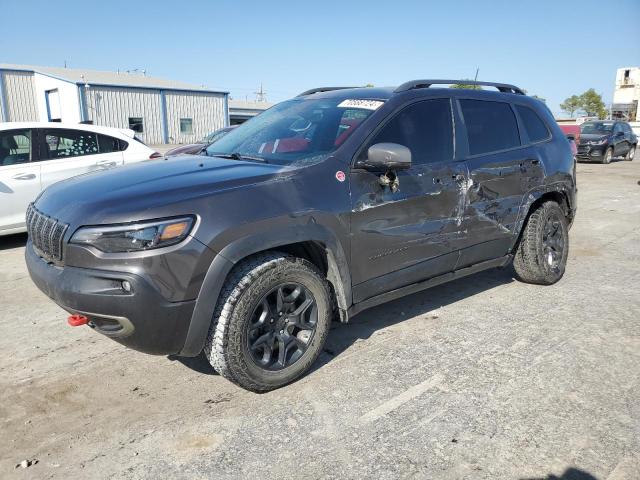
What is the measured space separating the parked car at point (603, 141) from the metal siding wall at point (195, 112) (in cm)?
2584

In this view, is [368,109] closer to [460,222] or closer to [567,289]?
[460,222]

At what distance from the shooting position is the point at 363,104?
3.70 metres

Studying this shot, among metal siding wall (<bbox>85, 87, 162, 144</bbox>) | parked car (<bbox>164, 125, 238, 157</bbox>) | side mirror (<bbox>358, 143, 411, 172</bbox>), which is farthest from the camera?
metal siding wall (<bbox>85, 87, 162, 144</bbox>)

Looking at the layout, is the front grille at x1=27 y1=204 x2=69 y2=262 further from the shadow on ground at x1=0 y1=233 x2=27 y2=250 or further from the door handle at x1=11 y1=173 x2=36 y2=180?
the shadow on ground at x1=0 y1=233 x2=27 y2=250

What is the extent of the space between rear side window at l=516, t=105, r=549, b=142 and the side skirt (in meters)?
1.17

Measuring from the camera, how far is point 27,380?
3.26m

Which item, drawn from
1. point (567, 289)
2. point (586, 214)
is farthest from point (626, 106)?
point (567, 289)

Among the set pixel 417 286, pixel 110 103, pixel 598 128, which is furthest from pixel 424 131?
pixel 110 103

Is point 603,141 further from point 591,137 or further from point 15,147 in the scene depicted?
point 15,147

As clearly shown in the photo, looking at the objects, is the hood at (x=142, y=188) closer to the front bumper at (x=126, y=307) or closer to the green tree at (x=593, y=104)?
the front bumper at (x=126, y=307)

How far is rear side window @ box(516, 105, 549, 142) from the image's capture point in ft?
15.8

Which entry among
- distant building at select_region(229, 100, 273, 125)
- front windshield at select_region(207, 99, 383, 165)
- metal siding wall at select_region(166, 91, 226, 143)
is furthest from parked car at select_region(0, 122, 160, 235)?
distant building at select_region(229, 100, 273, 125)

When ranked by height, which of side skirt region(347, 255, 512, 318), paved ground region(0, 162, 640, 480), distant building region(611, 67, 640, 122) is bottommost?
paved ground region(0, 162, 640, 480)

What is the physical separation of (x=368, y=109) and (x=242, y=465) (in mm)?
2384
